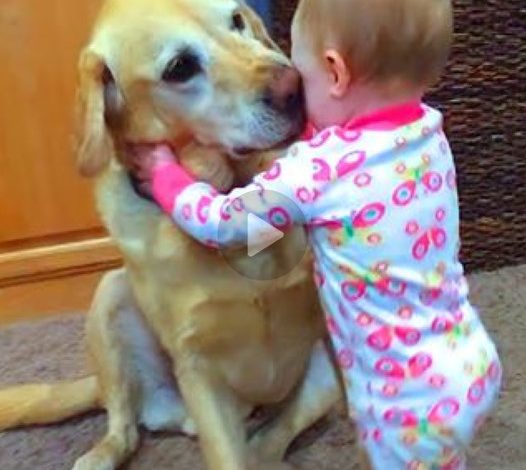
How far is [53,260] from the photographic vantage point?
2043 millimetres

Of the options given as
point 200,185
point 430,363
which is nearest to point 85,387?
point 200,185

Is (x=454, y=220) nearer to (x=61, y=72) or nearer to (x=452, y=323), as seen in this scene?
(x=452, y=323)

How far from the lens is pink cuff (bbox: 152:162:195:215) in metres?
1.28

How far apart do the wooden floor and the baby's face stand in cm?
90

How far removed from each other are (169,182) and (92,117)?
115 millimetres

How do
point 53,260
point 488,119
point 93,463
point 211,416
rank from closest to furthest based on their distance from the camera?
point 211,416 < point 93,463 < point 488,119 < point 53,260

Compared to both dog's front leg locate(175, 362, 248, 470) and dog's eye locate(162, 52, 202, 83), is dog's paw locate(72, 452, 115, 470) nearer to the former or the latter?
dog's front leg locate(175, 362, 248, 470)

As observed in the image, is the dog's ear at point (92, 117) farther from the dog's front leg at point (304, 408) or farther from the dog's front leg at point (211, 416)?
the dog's front leg at point (304, 408)

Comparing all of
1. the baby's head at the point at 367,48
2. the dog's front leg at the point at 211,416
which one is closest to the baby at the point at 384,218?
the baby's head at the point at 367,48

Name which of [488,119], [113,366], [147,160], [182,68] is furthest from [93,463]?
[488,119]

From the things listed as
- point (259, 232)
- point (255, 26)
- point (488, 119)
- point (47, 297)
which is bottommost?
point (47, 297)

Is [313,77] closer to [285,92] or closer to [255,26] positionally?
[285,92]

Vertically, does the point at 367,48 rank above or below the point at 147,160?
above

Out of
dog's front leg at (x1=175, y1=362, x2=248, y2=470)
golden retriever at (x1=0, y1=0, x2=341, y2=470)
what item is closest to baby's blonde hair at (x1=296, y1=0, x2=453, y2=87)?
golden retriever at (x1=0, y1=0, x2=341, y2=470)
